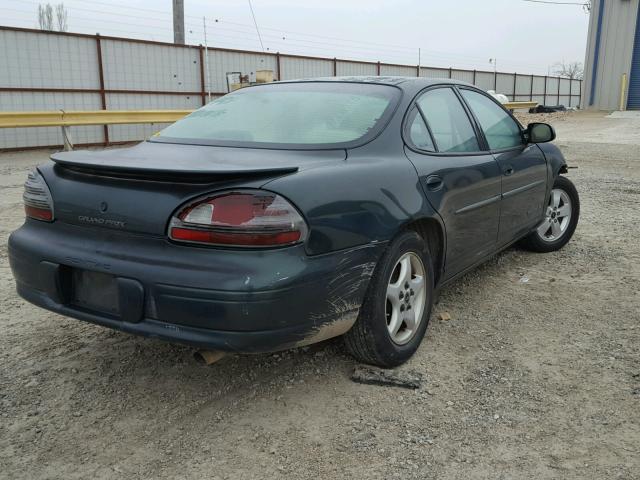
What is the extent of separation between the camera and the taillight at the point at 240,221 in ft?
A: 7.55

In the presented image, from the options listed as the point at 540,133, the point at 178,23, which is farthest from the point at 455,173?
the point at 178,23

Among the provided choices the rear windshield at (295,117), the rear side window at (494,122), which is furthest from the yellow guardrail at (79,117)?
the rear side window at (494,122)

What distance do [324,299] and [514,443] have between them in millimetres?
960

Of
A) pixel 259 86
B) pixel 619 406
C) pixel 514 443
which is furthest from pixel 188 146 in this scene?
pixel 619 406

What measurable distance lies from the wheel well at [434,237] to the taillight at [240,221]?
0.96m

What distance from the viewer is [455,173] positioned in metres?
3.37

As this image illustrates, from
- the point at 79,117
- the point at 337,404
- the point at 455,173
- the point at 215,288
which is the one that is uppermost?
the point at 455,173

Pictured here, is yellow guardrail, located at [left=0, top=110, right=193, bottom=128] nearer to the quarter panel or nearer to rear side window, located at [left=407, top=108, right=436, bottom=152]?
rear side window, located at [left=407, top=108, right=436, bottom=152]

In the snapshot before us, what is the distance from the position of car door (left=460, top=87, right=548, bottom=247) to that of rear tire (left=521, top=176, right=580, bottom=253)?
41 cm

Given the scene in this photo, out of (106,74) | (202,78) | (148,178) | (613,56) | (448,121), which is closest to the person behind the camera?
(148,178)

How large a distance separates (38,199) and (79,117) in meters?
9.58

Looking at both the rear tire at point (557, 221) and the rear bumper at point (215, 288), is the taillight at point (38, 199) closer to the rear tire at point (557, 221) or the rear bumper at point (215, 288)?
the rear bumper at point (215, 288)

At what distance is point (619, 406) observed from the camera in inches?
106

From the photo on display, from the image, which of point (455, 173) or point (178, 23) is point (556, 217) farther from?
point (178, 23)
